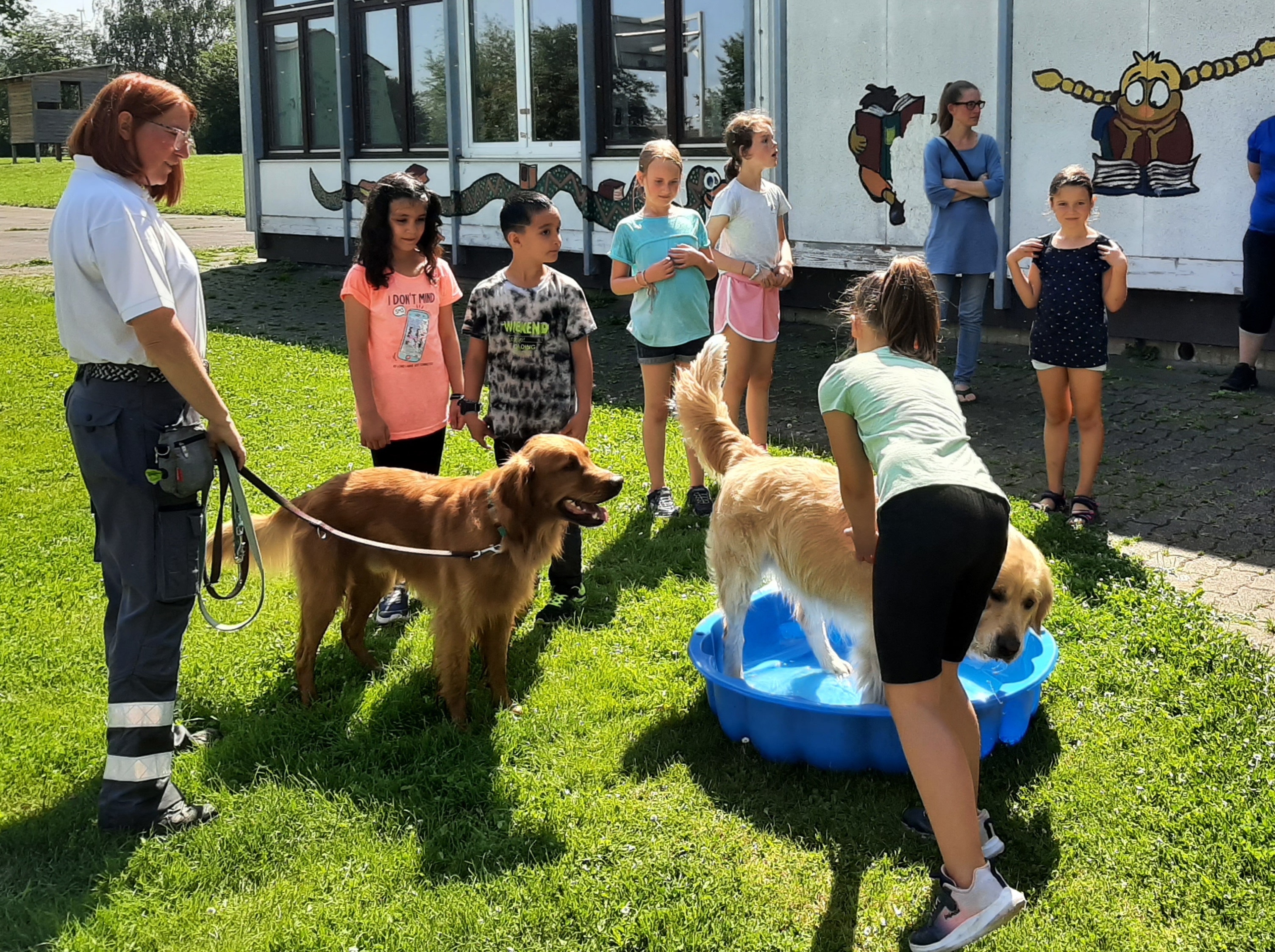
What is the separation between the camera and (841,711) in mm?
4137

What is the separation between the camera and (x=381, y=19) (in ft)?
58.7

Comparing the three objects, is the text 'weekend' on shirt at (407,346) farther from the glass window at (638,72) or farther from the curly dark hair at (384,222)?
the glass window at (638,72)

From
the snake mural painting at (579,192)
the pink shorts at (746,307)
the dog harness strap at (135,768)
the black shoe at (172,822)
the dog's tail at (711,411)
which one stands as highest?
the snake mural painting at (579,192)

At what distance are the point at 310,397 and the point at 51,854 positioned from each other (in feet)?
23.5

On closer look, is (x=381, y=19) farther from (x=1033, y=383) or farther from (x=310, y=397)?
(x=1033, y=383)

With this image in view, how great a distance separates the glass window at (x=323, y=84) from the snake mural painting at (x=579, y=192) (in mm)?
1732

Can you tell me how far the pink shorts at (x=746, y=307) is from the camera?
7.21 meters

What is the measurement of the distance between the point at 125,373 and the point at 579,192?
1165 cm

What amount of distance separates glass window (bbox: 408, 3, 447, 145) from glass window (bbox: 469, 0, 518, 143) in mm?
611

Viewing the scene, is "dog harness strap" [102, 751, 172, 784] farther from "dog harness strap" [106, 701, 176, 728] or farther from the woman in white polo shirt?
"dog harness strap" [106, 701, 176, 728]

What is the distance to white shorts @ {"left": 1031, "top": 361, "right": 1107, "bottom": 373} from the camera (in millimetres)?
6629

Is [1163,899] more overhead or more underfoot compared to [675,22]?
more underfoot


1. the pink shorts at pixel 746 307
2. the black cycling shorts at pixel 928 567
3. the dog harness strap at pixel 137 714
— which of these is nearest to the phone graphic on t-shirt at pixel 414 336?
the dog harness strap at pixel 137 714

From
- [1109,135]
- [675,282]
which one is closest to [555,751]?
[675,282]
